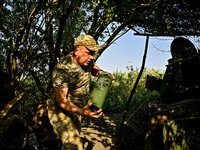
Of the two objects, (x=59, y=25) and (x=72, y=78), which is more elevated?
(x=59, y=25)

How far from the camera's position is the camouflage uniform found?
2.42 meters

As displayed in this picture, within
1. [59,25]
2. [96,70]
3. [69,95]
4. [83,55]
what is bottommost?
[69,95]

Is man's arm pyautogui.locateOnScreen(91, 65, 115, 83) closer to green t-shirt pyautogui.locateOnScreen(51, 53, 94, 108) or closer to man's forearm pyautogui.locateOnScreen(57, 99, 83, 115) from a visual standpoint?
green t-shirt pyautogui.locateOnScreen(51, 53, 94, 108)

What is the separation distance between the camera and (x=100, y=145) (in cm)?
416

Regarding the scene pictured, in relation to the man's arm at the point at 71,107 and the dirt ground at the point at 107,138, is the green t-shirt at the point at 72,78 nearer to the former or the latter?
the man's arm at the point at 71,107

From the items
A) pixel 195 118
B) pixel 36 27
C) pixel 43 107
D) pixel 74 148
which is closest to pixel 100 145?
pixel 43 107

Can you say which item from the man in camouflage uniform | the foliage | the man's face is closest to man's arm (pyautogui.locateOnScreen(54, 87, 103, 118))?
the man in camouflage uniform

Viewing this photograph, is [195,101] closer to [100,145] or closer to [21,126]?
[100,145]

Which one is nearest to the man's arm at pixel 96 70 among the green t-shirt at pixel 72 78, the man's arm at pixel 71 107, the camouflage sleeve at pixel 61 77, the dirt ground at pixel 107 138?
the green t-shirt at pixel 72 78

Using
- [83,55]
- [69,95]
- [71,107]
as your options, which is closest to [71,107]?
[71,107]

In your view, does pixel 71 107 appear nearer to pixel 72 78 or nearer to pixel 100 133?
pixel 72 78

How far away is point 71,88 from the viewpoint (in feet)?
8.60

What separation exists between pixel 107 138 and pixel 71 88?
2.45 m

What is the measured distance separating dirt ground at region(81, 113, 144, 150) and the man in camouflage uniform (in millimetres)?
1640
